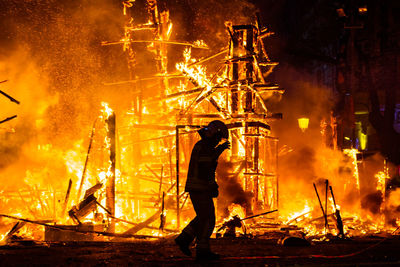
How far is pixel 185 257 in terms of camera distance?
6.43m

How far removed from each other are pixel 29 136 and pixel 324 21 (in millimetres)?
22039

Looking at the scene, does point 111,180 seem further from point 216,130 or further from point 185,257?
point 216,130

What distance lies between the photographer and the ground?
5855 millimetres

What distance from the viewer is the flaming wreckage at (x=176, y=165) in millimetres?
12117

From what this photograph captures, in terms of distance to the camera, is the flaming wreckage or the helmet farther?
the flaming wreckage

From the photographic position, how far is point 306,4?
33.1 m

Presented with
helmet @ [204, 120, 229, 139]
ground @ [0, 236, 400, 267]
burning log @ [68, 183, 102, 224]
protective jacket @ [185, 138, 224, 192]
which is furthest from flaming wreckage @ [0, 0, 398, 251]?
helmet @ [204, 120, 229, 139]

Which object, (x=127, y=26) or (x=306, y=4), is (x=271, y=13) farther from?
(x=127, y=26)

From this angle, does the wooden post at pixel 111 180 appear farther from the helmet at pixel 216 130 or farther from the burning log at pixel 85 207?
the helmet at pixel 216 130

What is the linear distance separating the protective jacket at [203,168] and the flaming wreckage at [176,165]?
16.6 feet

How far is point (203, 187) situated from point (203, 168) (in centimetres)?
28

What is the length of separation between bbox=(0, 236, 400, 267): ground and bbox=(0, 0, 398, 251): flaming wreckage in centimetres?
331

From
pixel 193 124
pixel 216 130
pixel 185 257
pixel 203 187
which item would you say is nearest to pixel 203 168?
pixel 203 187

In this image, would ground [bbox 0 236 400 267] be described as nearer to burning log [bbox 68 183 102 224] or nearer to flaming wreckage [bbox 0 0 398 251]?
burning log [bbox 68 183 102 224]
